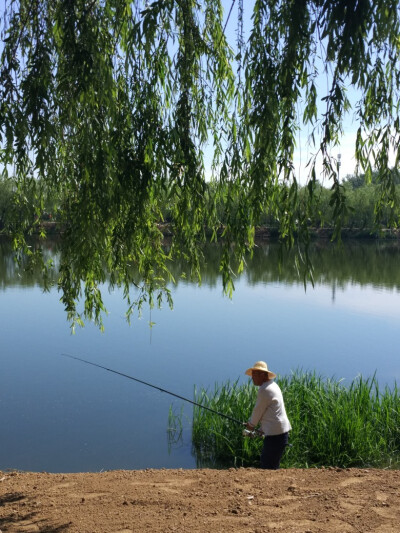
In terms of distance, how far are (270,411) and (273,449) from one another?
0.46 metres

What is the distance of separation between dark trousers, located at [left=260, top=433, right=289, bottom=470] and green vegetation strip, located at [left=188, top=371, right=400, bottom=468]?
1110mm

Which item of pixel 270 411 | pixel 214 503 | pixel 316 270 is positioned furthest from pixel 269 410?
pixel 316 270

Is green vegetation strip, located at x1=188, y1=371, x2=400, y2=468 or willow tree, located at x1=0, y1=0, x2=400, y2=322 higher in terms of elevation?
willow tree, located at x1=0, y1=0, x2=400, y2=322

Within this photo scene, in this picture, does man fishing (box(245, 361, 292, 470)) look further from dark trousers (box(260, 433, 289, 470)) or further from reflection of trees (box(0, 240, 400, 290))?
reflection of trees (box(0, 240, 400, 290))

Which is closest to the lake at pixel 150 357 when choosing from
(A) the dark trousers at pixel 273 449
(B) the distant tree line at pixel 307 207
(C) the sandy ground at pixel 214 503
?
(B) the distant tree line at pixel 307 207

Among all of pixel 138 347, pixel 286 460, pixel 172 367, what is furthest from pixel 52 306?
pixel 286 460

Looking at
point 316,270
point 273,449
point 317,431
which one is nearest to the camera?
point 273,449

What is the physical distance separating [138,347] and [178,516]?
9.16 metres

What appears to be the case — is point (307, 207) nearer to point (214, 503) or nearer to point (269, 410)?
point (214, 503)

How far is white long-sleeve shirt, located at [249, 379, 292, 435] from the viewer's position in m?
5.25

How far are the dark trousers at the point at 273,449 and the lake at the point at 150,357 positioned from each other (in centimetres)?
148

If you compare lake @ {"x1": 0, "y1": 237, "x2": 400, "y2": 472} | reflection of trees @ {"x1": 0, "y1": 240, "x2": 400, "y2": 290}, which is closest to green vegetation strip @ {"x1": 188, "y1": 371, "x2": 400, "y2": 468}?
lake @ {"x1": 0, "y1": 237, "x2": 400, "y2": 472}

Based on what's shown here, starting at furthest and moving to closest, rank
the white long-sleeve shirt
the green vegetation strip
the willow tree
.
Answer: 1. the green vegetation strip
2. the white long-sleeve shirt
3. the willow tree

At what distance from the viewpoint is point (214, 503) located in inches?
170
